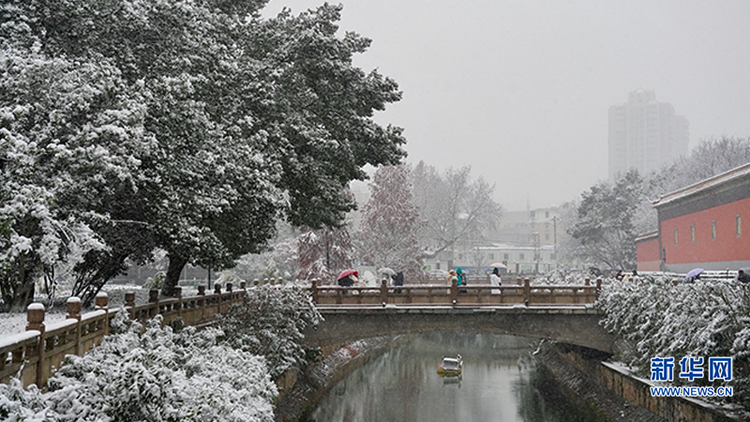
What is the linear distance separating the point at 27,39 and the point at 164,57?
2939 millimetres

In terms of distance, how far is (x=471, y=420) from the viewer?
20891 mm

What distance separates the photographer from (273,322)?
18625 mm

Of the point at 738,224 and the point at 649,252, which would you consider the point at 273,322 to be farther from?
the point at 649,252

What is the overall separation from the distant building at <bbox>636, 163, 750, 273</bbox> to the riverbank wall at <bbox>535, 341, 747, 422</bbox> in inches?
340

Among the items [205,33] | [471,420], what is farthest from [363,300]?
[205,33]

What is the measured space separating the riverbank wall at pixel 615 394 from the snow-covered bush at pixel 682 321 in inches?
24.0

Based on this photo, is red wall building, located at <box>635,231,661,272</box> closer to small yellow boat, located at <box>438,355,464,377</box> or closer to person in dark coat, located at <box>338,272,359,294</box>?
small yellow boat, located at <box>438,355,464,377</box>

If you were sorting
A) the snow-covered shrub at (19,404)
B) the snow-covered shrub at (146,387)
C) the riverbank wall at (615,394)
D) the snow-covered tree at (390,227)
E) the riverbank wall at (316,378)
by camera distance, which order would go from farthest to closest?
the snow-covered tree at (390,227)
the riverbank wall at (316,378)
the riverbank wall at (615,394)
the snow-covered shrub at (146,387)
the snow-covered shrub at (19,404)

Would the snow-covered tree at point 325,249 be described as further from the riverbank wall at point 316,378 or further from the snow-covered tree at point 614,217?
the snow-covered tree at point 614,217

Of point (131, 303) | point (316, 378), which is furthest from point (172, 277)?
point (316, 378)

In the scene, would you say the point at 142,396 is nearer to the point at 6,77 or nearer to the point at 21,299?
the point at 6,77

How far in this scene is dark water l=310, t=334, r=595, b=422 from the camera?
21406mm

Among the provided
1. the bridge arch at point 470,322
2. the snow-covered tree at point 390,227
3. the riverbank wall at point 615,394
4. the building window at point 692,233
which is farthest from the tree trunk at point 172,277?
the building window at point 692,233

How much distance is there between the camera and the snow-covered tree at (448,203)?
58.9 meters
